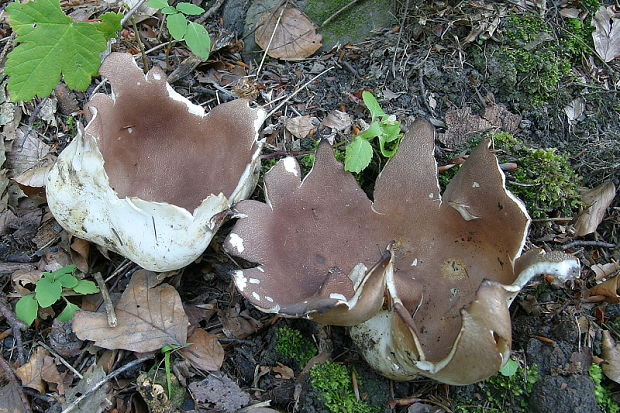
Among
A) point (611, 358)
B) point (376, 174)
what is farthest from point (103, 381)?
point (611, 358)

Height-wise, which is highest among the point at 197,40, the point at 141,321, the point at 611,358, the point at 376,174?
the point at 197,40

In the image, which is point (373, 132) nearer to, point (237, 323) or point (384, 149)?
point (384, 149)

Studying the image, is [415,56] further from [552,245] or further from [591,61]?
[552,245]

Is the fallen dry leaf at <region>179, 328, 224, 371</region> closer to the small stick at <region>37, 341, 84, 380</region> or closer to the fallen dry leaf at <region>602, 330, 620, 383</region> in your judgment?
the small stick at <region>37, 341, 84, 380</region>

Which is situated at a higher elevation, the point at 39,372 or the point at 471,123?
the point at 471,123

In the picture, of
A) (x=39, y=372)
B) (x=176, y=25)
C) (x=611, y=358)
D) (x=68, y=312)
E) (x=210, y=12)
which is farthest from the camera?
(x=210, y=12)

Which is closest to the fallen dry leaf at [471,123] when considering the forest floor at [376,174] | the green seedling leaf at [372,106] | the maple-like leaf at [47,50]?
the forest floor at [376,174]

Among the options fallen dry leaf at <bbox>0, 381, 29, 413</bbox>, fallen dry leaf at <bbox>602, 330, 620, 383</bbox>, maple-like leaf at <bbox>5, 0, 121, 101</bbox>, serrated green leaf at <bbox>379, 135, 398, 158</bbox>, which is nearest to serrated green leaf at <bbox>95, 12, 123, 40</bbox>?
maple-like leaf at <bbox>5, 0, 121, 101</bbox>
